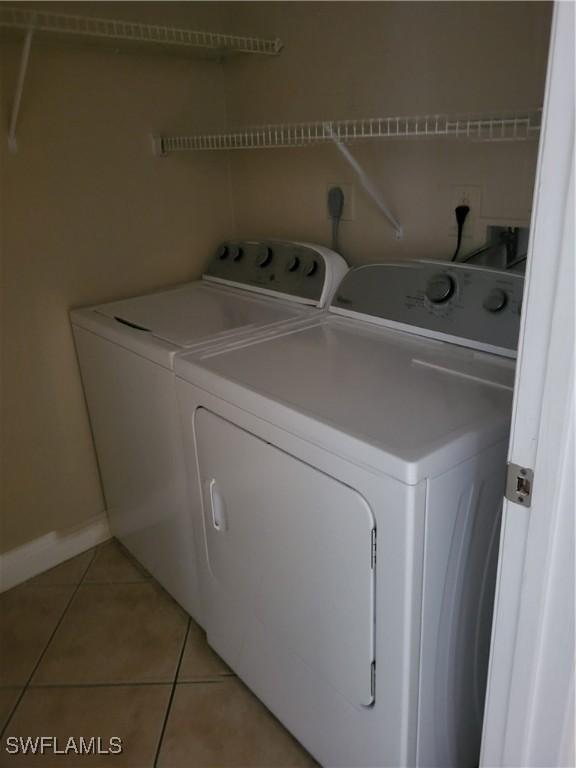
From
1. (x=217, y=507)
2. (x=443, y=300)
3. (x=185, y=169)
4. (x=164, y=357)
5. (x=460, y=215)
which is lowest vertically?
(x=217, y=507)

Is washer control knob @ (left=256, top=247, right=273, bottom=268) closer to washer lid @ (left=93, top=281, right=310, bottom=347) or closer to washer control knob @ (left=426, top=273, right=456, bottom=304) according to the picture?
washer lid @ (left=93, top=281, right=310, bottom=347)

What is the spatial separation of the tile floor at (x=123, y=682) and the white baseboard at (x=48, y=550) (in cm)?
5

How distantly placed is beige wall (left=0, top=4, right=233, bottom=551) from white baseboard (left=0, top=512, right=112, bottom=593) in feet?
0.13

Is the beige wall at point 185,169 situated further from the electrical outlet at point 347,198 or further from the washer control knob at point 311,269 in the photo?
the washer control knob at point 311,269

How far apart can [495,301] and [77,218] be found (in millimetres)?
1417

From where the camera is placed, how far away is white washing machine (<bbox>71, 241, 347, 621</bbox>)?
67.0 inches

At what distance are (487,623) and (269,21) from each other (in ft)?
6.46

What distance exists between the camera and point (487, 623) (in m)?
1.32

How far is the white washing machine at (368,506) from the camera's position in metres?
1.08

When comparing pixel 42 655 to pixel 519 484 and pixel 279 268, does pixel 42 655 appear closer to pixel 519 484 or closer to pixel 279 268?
pixel 279 268

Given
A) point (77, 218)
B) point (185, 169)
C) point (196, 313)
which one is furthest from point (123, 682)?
point (185, 169)

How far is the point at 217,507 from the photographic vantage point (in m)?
1.53

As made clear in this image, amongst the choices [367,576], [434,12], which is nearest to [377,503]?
[367,576]

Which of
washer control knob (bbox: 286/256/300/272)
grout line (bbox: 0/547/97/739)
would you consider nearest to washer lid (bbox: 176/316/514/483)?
washer control knob (bbox: 286/256/300/272)
